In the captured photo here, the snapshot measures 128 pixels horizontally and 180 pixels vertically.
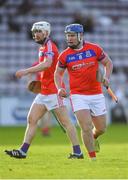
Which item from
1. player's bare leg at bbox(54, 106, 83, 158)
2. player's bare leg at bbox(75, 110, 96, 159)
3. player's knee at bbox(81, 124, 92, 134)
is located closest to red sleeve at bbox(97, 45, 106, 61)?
player's bare leg at bbox(75, 110, 96, 159)

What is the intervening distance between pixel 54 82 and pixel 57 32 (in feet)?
77.7

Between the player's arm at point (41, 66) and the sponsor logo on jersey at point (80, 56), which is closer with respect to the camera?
the sponsor logo on jersey at point (80, 56)

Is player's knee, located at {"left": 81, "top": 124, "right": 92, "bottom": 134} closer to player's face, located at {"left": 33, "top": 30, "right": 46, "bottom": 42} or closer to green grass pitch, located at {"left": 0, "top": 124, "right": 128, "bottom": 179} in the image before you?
green grass pitch, located at {"left": 0, "top": 124, "right": 128, "bottom": 179}

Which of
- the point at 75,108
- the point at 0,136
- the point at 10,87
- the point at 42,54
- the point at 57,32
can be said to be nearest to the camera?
the point at 75,108

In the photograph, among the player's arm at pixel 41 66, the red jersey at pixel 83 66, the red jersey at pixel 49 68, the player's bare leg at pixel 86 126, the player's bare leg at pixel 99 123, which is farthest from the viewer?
the red jersey at pixel 49 68

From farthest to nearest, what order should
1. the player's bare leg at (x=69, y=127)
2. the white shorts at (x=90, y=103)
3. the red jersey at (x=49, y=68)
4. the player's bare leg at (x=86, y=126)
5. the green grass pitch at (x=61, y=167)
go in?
the player's bare leg at (x=69, y=127) < the red jersey at (x=49, y=68) < the white shorts at (x=90, y=103) < the player's bare leg at (x=86, y=126) < the green grass pitch at (x=61, y=167)

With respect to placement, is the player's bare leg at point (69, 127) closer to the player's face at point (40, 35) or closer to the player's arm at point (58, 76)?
the player's arm at point (58, 76)

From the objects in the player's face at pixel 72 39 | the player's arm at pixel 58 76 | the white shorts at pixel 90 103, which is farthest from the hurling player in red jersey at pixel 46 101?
the white shorts at pixel 90 103

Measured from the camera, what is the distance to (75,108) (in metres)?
12.5

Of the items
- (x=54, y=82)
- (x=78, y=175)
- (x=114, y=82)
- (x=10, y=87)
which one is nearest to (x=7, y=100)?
(x=10, y=87)

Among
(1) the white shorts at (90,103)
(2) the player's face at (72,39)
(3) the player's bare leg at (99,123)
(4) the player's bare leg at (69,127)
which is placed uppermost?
(2) the player's face at (72,39)

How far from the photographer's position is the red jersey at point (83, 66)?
1262 centimetres

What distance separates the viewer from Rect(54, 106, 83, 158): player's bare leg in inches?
537

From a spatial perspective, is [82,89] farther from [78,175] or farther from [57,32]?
[57,32]
